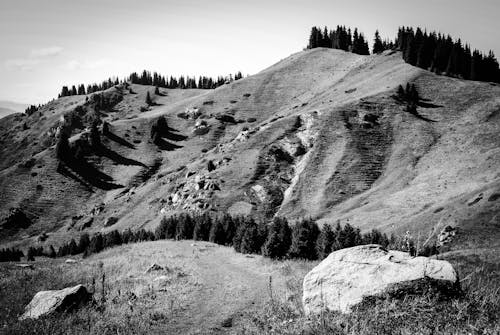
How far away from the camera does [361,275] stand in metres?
9.80

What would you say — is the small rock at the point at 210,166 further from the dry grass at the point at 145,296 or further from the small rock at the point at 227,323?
the small rock at the point at 227,323

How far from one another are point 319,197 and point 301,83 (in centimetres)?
8582

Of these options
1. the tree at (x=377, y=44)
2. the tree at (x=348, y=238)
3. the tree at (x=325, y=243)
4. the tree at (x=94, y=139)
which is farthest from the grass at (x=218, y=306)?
the tree at (x=377, y=44)

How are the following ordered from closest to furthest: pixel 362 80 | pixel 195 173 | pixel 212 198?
pixel 212 198 < pixel 195 173 < pixel 362 80

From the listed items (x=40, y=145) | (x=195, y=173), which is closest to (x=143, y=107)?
(x=40, y=145)

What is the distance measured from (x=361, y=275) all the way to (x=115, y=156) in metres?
128

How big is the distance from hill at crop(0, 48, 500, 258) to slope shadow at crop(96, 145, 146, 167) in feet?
2.04

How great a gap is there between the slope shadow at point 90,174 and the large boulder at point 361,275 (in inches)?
4477

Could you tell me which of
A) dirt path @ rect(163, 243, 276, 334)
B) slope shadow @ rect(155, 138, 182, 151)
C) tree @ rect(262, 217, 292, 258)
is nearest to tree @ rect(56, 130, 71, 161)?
slope shadow @ rect(155, 138, 182, 151)

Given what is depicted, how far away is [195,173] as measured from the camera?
8700 centimetres

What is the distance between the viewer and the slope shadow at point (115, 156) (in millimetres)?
123400

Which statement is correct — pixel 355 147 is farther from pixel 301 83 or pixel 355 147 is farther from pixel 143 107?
pixel 143 107

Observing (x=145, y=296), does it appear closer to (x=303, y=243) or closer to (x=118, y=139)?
(x=303, y=243)

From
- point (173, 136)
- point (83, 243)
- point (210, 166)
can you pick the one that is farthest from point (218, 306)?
point (173, 136)
